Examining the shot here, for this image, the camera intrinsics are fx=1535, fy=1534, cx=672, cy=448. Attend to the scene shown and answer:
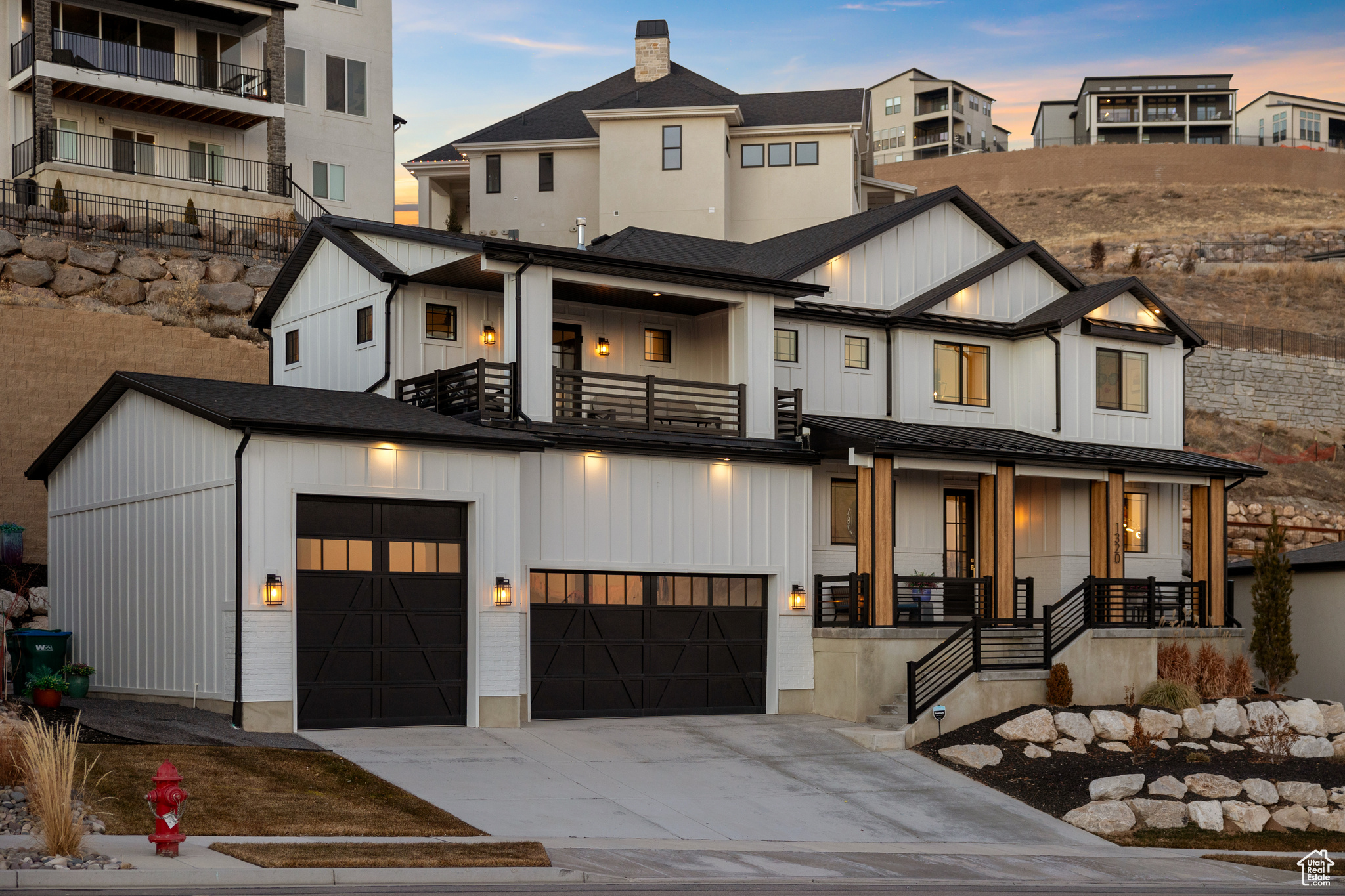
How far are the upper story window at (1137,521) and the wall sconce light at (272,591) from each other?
17.7 m

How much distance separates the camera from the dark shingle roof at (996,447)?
2586 cm

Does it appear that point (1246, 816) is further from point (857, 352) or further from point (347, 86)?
point (347, 86)

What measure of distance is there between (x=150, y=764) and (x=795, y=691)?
11.8 metres

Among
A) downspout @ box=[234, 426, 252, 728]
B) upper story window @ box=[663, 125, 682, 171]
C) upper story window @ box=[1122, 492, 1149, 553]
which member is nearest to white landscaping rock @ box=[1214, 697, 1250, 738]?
upper story window @ box=[1122, 492, 1149, 553]

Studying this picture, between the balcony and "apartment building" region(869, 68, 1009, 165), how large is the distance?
99405 millimetres

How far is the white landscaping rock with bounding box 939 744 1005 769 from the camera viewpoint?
73.1 feet

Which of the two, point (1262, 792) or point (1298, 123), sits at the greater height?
point (1298, 123)

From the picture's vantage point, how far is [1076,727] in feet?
77.8

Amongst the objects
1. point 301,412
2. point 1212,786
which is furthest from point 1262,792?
point 301,412

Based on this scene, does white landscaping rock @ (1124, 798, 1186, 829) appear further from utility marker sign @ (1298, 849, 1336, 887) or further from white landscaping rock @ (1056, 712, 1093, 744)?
white landscaping rock @ (1056, 712, 1093, 744)

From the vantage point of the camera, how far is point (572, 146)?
55.9 m

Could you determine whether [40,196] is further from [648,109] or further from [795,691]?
[795,691]

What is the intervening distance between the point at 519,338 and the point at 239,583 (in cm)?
623

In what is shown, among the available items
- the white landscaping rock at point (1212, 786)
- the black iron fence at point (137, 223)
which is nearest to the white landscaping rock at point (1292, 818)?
the white landscaping rock at point (1212, 786)
